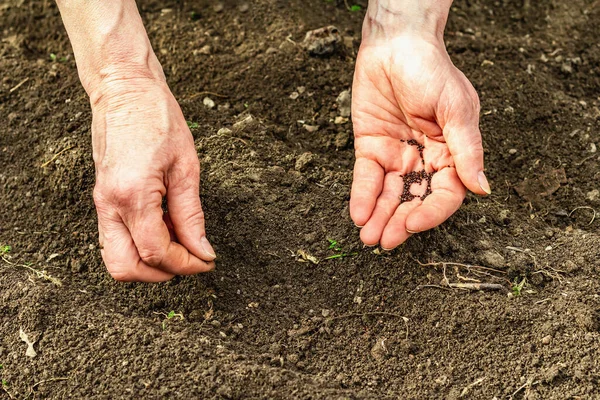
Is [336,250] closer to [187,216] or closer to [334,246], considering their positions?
[334,246]

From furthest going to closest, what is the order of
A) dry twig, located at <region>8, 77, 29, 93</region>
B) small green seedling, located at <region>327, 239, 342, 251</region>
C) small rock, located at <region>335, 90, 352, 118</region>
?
1. dry twig, located at <region>8, 77, 29, 93</region>
2. small rock, located at <region>335, 90, 352, 118</region>
3. small green seedling, located at <region>327, 239, 342, 251</region>

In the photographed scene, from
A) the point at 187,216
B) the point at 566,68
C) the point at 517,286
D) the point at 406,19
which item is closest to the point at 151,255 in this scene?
the point at 187,216

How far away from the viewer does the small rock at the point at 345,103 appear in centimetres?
329

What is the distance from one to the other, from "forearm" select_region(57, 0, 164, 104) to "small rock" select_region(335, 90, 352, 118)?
94 cm

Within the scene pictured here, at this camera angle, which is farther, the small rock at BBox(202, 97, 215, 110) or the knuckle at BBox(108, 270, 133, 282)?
the small rock at BBox(202, 97, 215, 110)

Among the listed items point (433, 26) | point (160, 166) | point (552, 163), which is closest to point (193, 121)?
point (160, 166)

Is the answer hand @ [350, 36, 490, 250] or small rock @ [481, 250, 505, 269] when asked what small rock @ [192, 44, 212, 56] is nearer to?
hand @ [350, 36, 490, 250]

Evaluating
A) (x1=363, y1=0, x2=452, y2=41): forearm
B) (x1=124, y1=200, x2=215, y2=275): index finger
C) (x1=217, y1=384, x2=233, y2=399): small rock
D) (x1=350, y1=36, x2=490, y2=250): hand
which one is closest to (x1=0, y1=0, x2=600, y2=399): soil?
(x1=217, y1=384, x2=233, y2=399): small rock

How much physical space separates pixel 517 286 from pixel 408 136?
0.72 meters

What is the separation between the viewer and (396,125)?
291 cm

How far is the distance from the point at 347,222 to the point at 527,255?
0.68 metres

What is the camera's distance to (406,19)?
299cm

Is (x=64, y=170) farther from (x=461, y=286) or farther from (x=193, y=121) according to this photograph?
(x=461, y=286)

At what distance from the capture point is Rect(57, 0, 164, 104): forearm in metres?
2.60
